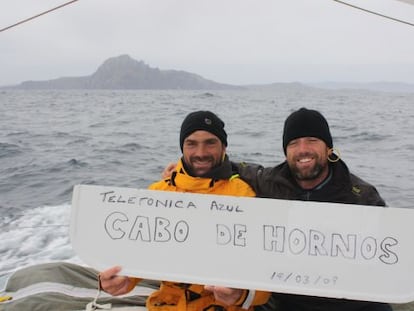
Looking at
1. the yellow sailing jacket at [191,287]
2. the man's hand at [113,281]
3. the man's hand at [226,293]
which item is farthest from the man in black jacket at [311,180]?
the man's hand at [113,281]

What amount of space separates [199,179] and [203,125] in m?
0.30

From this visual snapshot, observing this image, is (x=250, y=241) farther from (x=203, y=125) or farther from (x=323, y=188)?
(x=203, y=125)

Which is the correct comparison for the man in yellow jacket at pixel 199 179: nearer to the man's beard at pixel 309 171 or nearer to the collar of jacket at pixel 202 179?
the collar of jacket at pixel 202 179

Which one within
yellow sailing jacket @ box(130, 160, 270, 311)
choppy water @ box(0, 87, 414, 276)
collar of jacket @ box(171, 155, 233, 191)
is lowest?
choppy water @ box(0, 87, 414, 276)

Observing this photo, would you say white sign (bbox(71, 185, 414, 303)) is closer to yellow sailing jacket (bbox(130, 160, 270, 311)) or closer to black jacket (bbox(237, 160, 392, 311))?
yellow sailing jacket (bbox(130, 160, 270, 311))

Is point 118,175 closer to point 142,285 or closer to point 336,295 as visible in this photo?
point 142,285

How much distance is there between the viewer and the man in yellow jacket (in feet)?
7.44

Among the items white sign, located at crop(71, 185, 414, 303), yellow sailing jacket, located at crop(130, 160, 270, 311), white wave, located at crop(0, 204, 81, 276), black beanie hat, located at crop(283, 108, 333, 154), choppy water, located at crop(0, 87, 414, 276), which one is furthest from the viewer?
choppy water, located at crop(0, 87, 414, 276)

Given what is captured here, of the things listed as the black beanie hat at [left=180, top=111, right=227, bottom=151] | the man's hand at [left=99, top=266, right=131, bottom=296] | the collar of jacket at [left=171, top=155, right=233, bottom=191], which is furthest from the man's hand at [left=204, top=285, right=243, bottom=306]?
the black beanie hat at [left=180, top=111, right=227, bottom=151]

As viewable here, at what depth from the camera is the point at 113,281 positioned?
205cm

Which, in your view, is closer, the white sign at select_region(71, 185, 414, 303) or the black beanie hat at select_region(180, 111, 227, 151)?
the white sign at select_region(71, 185, 414, 303)

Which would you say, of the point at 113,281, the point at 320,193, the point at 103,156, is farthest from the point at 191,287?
the point at 103,156

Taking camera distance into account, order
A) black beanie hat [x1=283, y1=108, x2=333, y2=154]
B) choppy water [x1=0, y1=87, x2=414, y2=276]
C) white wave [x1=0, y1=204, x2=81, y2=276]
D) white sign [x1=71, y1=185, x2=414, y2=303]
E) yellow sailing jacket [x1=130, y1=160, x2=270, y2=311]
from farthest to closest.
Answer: choppy water [x1=0, y1=87, x2=414, y2=276] < white wave [x1=0, y1=204, x2=81, y2=276] < black beanie hat [x1=283, y1=108, x2=333, y2=154] < yellow sailing jacket [x1=130, y1=160, x2=270, y2=311] < white sign [x1=71, y1=185, x2=414, y2=303]

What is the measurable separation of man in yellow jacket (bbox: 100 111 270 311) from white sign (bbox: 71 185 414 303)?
20cm
